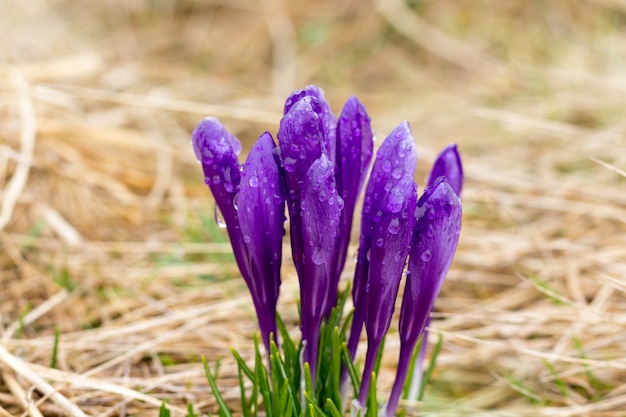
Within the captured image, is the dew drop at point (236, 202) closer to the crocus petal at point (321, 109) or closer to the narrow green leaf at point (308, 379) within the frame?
the crocus petal at point (321, 109)

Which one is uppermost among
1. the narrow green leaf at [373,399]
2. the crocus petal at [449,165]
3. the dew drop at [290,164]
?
the crocus petal at [449,165]

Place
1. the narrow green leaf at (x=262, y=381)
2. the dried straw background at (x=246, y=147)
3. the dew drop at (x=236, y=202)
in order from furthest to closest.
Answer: the dried straw background at (x=246, y=147)
the narrow green leaf at (x=262, y=381)
the dew drop at (x=236, y=202)

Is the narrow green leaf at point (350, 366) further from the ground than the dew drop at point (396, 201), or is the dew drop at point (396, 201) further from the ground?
the dew drop at point (396, 201)

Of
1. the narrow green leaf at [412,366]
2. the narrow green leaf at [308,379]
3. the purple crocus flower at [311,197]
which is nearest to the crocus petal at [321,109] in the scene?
the purple crocus flower at [311,197]

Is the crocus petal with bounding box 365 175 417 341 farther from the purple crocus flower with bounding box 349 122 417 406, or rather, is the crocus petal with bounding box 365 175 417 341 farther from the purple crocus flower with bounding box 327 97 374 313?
the purple crocus flower with bounding box 327 97 374 313

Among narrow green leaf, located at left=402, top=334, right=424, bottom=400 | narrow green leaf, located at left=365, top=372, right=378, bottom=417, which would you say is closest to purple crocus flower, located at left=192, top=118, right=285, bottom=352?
narrow green leaf, located at left=365, top=372, right=378, bottom=417

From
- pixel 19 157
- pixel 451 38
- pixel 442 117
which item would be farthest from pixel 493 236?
pixel 451 38

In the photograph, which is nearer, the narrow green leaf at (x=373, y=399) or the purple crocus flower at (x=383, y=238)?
the purple crocus flower at (x=383, y=238)
